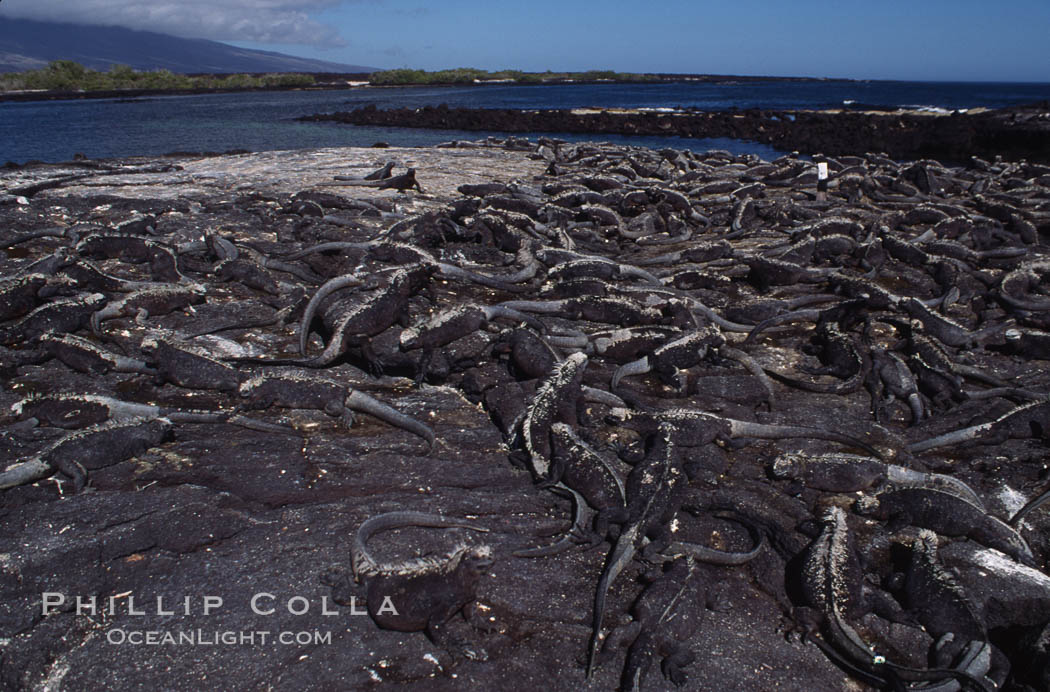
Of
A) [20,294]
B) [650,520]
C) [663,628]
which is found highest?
[20,294]

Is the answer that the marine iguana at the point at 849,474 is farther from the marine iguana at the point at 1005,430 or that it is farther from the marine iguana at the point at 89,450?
the marine iguana at the point at 89,450

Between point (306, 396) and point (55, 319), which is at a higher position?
point (55, 319)

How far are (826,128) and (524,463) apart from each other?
103 feet

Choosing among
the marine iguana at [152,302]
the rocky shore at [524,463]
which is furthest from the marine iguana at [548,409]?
the marine iguana at [152,302]

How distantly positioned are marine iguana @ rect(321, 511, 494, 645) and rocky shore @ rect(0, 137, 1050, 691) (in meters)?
0.02

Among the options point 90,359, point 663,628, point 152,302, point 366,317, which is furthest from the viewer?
Result: point 152,302

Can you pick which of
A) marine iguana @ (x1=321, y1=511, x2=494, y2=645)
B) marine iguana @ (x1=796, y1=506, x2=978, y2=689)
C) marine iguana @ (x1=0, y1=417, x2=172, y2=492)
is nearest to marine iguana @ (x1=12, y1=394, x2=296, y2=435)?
marine iguana @ (x1=0, y1=417, x2=172, y2=492)

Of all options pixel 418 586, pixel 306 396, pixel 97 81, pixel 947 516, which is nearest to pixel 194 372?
pixel 306 396

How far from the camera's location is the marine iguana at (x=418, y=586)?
109 inches

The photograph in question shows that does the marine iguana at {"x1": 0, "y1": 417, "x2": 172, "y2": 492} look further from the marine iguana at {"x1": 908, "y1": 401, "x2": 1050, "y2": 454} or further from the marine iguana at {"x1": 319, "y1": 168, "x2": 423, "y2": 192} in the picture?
the marine iguana at {"x1": 319, "y1": 168, "x2": 423, "y2": 192}

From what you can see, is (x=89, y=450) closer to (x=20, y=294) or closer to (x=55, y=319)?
(x=55, y=319)

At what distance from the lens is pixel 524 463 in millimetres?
3990

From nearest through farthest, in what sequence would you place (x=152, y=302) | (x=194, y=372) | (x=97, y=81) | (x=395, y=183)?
(x=194, y=372)
(x=152, y=302)
(x=395, y=183)
(x=97, y=81)

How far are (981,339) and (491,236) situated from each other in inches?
233
